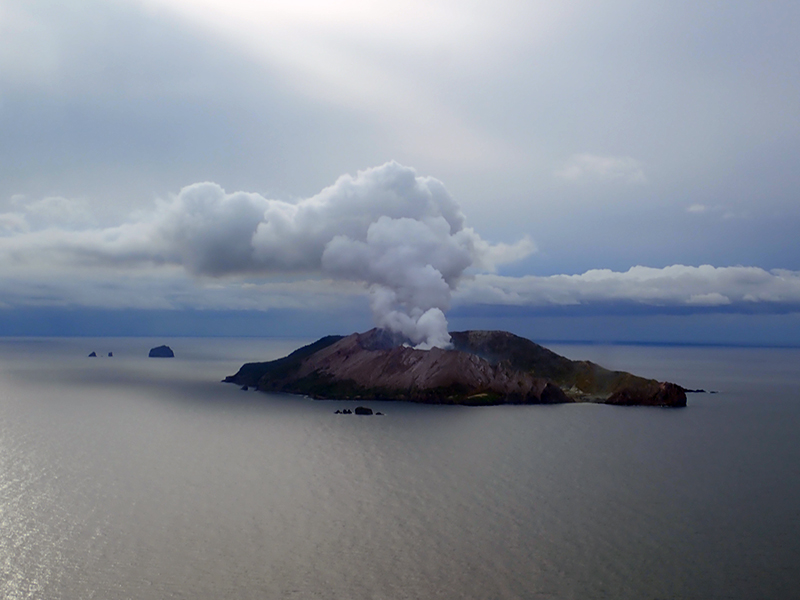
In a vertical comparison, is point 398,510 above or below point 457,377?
below

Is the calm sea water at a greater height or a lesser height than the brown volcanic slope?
lesser

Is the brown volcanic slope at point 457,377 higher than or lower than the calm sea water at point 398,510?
higher

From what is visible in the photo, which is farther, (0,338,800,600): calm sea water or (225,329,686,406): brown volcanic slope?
(225,329,686,406): brown volcanic slope

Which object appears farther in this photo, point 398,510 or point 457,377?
point 457,377

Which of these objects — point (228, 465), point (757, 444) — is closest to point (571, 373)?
point (757, 444)
